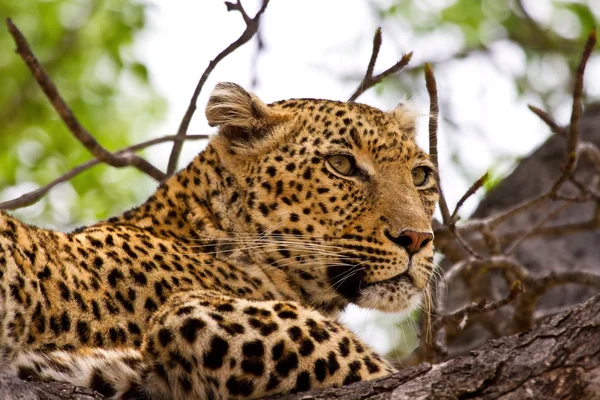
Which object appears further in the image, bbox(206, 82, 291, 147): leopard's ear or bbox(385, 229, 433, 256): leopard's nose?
bbox(206, 82, 291, 147): leopard's ear

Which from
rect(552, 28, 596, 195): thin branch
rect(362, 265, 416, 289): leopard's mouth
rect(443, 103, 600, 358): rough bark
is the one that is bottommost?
rect(362, 265, 416, 289): leopard's mouth

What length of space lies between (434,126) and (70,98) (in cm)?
843

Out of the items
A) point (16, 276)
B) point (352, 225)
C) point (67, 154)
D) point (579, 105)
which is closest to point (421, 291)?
point (352, 225)

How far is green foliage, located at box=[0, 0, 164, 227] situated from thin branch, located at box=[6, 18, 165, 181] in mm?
5778

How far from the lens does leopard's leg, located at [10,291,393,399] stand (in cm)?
490

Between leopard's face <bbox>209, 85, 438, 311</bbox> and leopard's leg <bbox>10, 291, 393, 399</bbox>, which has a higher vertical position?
leopard's face <bbox>209, 85, 438, 311</bbox>

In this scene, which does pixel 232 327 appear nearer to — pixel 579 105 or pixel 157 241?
pixel 157 241

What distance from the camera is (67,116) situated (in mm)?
7180

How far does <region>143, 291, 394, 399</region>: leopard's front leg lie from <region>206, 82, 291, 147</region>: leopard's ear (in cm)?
213

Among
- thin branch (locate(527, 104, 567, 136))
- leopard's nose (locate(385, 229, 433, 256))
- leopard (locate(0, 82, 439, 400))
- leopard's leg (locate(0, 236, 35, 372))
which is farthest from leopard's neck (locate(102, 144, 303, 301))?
thin branch (locate(527, 104, 567, 136))

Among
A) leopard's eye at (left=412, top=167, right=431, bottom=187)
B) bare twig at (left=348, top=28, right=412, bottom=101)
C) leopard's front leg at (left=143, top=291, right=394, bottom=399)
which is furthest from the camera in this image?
leopard's eye at (left=412, top=167, right=431, bottom=187)

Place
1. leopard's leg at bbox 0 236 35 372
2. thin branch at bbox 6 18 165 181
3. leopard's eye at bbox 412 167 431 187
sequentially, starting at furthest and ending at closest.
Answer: leopard's eye at bbox 412 167 431 187 < thin branch at bbox 6 18 165 181 < leopard's leg at bbox 0 236 35 372

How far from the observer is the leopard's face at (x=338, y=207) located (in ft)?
21.5

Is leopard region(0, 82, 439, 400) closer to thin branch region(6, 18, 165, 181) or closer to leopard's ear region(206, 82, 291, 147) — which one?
leopard's ear region(206, 82, 291, 147)
